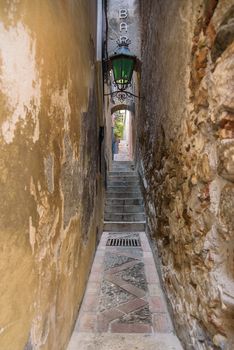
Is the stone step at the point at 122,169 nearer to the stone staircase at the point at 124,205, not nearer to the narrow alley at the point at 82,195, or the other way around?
the stone staircase at the point at 124,205

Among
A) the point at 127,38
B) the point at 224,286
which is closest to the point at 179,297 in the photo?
the point at 224,286

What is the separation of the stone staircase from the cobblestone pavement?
4.19 ft

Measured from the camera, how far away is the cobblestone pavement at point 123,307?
1.82 meters

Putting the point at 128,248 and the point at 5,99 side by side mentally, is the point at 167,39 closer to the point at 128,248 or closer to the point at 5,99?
the point at 5,99

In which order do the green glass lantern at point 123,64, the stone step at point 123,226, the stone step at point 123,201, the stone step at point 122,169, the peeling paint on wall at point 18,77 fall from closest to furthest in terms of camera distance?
the peeling paint on wall at point 18,77 → the green glass lantern at point 123,64 → the stone step at point 123,226 → the stone step at point 123,201 → the stone step at point 122,169

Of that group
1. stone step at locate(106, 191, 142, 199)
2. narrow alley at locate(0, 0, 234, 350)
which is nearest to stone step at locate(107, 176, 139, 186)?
stone step at locate(106, 191, 142, 199)

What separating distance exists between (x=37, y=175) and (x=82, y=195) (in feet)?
4.17

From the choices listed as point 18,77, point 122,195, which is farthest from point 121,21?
point 18,77

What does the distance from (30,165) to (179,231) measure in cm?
124

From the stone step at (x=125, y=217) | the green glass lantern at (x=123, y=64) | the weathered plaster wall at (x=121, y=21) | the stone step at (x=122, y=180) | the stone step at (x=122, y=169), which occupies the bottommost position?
the stone step at (x=125, y=217)

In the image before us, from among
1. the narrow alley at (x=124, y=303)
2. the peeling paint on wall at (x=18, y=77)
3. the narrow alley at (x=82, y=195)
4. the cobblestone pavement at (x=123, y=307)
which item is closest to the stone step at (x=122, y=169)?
the narrow alley at (x=124, y=303)

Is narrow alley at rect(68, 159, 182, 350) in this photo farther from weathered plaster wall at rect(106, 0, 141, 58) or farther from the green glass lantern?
weathered plaster wall at rect(106, 0, 141, 58)

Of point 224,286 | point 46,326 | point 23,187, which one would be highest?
point 23,187

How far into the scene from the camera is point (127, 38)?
566cm
